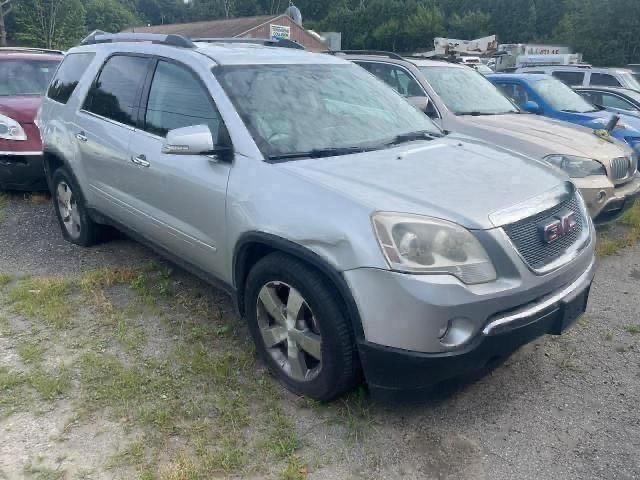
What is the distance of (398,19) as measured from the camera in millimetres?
66750

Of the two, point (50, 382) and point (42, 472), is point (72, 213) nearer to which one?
point (50, 382)

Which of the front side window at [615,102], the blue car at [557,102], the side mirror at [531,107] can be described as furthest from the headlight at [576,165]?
the front side window at [615,102]

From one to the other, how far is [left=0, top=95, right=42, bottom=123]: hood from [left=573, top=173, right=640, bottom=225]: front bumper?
5712 millimetres

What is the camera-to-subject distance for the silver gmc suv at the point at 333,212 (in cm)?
264

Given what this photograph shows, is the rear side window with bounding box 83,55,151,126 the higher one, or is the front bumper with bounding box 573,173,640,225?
the rear side window with bounding box 83,55,151,126

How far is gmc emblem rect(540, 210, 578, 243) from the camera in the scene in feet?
9.56

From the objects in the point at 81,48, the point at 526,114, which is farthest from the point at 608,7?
the point at 81,48

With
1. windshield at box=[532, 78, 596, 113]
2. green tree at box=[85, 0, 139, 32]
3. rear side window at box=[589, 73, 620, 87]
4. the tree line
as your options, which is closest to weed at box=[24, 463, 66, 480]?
windshield at box=[532, 78, 596, 113]

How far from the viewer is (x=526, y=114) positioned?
6836 millimetres

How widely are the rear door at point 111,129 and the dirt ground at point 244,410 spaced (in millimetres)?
805

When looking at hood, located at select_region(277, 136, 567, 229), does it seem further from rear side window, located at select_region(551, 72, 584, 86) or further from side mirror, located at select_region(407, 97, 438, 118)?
rear side window, located at select_region(551, 72, 584, 86)

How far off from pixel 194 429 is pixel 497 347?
150 centimetres

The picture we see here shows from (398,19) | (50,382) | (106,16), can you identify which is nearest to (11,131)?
(50,382)

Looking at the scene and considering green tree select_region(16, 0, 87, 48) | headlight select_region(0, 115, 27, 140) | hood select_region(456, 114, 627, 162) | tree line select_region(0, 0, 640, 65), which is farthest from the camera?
green tree select_region(16, 0, 87, 48)
